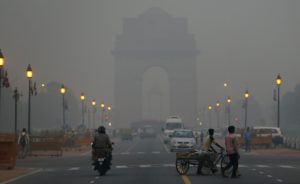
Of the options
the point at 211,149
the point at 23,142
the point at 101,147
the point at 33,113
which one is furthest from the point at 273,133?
the point at 33,113

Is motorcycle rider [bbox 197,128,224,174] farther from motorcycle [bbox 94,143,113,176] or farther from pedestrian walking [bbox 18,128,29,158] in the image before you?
pedestrian walking [bbox 18,128,29,158]

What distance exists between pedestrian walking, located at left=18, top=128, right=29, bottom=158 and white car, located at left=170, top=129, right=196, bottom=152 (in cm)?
1410

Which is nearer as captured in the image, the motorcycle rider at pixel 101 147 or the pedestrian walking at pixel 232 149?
the pedestrian walking at pixel 232 149

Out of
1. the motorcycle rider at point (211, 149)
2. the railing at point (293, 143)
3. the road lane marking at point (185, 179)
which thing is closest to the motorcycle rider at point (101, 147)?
the road lane marking at point (185, 179)

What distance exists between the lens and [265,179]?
33656 millimetres

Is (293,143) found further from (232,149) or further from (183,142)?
(232,149)

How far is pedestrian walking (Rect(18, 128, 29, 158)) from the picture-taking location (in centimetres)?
5488

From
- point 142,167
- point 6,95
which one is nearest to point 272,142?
point 142,167

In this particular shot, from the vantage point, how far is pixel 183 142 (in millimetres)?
68188

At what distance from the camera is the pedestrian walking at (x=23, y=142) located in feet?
180

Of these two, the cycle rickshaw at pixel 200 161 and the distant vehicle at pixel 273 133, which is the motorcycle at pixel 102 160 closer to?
the cycle rickshaw at pixel 200 161

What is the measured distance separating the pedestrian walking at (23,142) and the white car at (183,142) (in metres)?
14.1

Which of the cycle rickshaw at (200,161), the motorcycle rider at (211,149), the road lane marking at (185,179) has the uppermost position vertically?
the motorcycle rider at (211,149)

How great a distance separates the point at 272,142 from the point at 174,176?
44.0 meters
